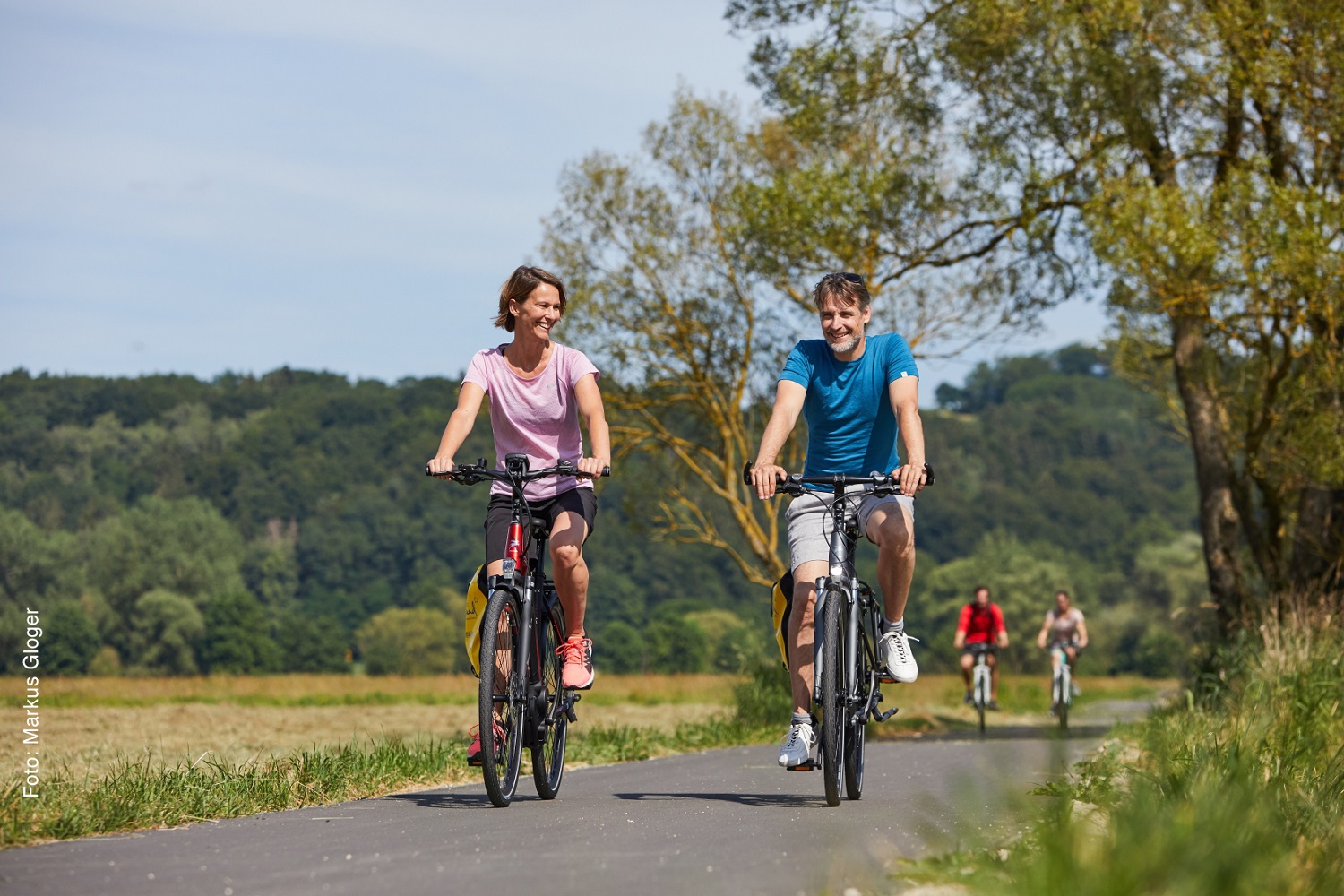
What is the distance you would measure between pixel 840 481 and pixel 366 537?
107107 millimetres

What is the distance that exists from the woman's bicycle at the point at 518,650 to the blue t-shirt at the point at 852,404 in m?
0.98

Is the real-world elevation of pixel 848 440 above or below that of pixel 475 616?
above

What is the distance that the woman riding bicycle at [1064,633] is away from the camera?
67.1 ft

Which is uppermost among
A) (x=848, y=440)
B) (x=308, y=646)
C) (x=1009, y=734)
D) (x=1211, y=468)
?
(x=1211, y=468)

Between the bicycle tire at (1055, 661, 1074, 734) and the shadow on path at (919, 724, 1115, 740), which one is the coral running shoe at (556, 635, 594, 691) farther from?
the bicycle tire at (1055, 661, 1074, 734)

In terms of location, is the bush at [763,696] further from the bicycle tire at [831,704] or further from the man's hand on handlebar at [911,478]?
the man's hand on handlebar at [911,478]

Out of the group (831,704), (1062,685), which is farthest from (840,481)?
(1062,685)

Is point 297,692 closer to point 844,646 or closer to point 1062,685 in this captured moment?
point 1062,685

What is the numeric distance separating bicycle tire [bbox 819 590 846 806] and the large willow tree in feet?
34.1

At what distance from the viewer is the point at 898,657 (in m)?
6.62

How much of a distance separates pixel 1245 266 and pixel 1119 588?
9974 centimetres

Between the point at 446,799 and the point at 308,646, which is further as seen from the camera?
the point at 308,646

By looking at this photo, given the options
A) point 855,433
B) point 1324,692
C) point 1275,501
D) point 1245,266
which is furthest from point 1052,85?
point 855,433

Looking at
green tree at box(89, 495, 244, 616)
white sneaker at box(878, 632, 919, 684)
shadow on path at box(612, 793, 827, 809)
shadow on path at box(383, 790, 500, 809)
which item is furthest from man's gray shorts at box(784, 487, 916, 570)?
green tree at box(89, 495, 244, 616)
